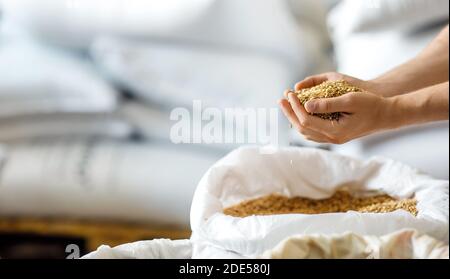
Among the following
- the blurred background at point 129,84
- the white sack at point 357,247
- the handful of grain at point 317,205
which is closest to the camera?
the white sack at point 357,247

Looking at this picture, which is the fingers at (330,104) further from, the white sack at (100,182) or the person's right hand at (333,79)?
the white sack at (100,182)

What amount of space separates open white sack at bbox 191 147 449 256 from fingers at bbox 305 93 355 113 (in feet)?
0.25

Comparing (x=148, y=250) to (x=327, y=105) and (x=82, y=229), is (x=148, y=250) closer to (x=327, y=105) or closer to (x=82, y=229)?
(x=327, y=105)

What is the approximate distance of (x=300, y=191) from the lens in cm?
57

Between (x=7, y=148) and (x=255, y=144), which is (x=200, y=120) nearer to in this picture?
(x=255, y=144)

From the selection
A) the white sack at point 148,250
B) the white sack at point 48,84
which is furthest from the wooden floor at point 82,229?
the white sack at point 148,250

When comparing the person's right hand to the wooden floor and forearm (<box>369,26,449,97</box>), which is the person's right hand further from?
the wooden floor

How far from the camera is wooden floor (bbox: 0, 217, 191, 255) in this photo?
0.75m

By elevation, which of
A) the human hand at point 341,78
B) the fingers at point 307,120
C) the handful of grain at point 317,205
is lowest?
the handful of grain at point 317,205

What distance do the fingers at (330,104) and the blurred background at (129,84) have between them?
25 cm

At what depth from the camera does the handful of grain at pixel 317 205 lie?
0.52 m

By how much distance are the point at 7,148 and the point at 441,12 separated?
1.76 feet

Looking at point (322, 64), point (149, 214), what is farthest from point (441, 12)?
point (149, 214)

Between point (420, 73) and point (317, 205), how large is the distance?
154 mm
